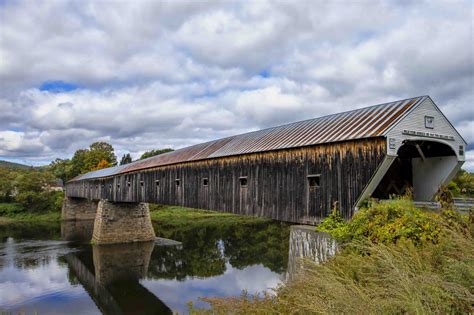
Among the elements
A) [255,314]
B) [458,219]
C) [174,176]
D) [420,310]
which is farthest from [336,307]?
[174,176]

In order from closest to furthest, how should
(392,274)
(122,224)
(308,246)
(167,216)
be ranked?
(392,274) → (308,246) → (122,224) → (167,216)

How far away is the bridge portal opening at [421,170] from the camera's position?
31.7 ft

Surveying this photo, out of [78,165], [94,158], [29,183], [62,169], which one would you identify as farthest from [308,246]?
[62,169]

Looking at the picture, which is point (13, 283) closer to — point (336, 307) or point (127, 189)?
point (127, 189)

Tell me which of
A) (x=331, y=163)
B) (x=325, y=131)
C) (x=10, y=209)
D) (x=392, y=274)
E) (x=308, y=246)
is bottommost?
(x=10, y=209)

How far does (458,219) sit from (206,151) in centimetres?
1087

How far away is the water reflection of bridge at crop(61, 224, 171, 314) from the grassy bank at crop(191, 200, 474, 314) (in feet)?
29.7

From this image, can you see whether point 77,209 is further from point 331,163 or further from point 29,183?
point 331,163

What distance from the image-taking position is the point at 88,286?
17.0m

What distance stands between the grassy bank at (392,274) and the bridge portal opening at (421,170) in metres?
2.41

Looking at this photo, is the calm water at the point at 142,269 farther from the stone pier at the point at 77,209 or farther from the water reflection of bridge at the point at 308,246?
the stone pier at the point at 77,209

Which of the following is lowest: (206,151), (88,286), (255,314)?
(88,286)

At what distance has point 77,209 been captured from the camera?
144 ft

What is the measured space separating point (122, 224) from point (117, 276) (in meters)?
8.02
